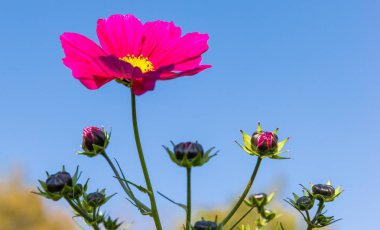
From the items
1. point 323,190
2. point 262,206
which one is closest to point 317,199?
point 323,190

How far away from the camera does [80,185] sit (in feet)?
6.04

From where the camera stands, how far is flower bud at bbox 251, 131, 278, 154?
6.03ft

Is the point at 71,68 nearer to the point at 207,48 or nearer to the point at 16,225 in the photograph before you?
the point at 207,48

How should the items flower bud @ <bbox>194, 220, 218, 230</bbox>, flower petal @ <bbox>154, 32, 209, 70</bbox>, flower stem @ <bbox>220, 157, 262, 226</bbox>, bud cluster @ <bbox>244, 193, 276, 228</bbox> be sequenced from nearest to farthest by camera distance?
flower bud @ <bbox>194, 220, 218, 230</bbox> → bud cluster @ <bbox>244, 193, 276, 228</bbox> → flower stem @ <bbox>220, 157, 262, 226</bbox> → flower petal @ <bbox>154, 32, 209, 70</bbox>

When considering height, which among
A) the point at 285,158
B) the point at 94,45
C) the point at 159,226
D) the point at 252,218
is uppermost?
the point at 252,218

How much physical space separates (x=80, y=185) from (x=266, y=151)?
0.54 m

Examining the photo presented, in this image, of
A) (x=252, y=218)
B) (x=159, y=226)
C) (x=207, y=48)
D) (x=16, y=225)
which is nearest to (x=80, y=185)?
(x=159, y=226)

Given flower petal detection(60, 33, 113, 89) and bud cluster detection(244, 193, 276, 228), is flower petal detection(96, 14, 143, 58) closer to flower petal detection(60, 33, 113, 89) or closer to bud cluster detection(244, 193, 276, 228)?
flower petal detection(60, 33, 113, 89)

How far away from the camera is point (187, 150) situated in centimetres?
156

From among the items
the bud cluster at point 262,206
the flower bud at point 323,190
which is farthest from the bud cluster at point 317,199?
the bud cluster at point 262,206

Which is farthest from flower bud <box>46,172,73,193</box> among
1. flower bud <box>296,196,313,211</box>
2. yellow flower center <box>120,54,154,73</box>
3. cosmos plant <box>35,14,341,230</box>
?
flower bud <box>296,196,313,211</box>

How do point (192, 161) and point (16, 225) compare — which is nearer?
point (192, 161)

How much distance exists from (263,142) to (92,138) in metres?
0.49

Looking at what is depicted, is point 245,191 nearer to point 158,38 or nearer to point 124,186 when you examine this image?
point 124,186
